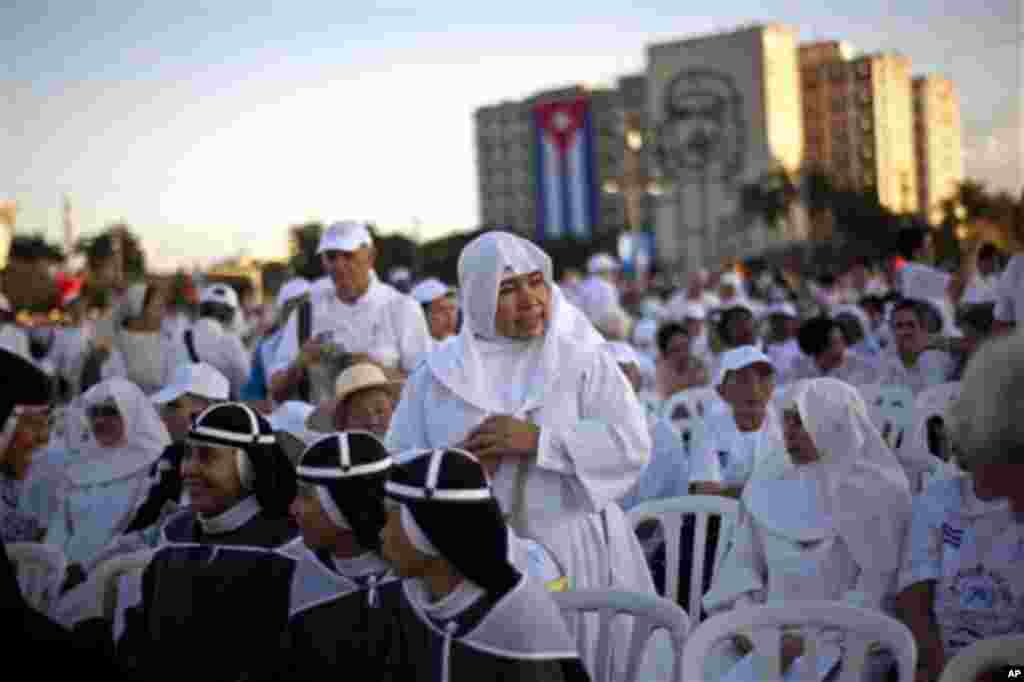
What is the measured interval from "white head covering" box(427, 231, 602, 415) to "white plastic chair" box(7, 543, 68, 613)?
5.22 ft

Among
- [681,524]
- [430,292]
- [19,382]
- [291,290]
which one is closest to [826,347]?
[430,292]

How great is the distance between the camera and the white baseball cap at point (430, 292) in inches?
353

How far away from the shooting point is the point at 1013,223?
732 centimetres

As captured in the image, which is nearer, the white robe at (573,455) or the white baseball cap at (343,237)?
the white robe at (573,455)

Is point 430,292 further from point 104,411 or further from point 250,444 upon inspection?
point 250,444

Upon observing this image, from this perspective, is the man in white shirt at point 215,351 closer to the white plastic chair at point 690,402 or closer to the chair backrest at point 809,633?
the white plastic chair at point 690,402

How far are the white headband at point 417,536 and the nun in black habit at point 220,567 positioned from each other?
0.81m

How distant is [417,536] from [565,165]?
174 feet

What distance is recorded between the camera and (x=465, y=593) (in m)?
2.97

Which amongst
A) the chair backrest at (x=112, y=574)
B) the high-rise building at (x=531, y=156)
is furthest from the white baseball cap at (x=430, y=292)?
the high-rise building at (x=531, y=156)

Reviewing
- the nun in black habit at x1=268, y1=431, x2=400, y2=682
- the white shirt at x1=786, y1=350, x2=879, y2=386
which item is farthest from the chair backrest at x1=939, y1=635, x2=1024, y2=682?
the white shirt at x1=786, y1=350, x2=879, y2=386

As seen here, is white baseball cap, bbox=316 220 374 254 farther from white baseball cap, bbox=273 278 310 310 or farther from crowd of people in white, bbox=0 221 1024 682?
white baseball cap, bbox=273 278 310 310

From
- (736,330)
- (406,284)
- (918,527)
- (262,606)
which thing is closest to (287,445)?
(262,606)

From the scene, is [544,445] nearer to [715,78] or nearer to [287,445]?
[287,445]
